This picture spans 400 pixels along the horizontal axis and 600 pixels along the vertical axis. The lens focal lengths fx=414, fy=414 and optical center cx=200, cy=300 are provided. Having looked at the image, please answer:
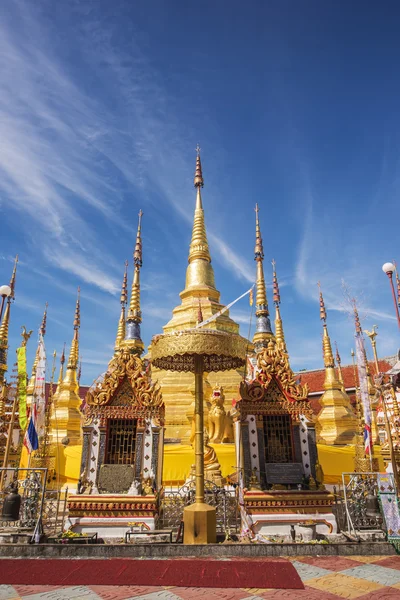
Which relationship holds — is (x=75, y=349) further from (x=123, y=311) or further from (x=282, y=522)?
(x=282, y=522)

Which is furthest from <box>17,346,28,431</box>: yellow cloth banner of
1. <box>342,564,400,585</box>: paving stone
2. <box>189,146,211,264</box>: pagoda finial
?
<box>189,146,211,264</box>: pagoda finial

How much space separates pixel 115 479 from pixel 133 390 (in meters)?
2.38

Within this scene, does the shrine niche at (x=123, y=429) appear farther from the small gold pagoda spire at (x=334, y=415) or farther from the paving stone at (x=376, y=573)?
the small gold pagoda spire at (x=334, y=415)

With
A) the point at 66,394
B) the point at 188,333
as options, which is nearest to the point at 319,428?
the point at 66,394

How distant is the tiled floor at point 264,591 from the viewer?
16.8 ft

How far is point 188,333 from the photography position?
28.3 feet

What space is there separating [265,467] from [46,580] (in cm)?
666

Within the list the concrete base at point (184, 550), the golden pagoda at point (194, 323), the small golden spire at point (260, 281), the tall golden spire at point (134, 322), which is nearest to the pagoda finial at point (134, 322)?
the tall golden spire at point (134, 322)

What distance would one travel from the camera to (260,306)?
1967 centimetres

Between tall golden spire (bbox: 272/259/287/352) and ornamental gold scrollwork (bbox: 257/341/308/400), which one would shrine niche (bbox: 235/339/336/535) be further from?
tall golden spire (bbox: 272/259/287/352)

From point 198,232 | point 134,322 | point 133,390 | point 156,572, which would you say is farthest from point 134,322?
point 156,572

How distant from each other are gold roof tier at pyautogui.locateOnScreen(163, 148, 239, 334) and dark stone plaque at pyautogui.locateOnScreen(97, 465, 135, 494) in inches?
500

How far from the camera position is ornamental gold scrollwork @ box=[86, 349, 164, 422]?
11820 mm

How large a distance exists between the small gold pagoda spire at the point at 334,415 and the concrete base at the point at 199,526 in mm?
17258
